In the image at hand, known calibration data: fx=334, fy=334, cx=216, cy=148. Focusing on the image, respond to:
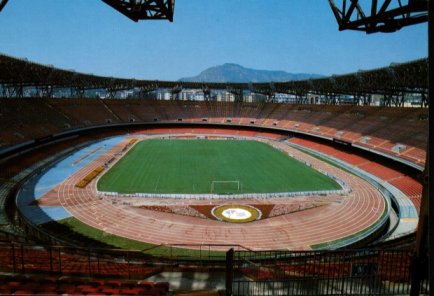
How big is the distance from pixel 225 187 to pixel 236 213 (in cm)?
667

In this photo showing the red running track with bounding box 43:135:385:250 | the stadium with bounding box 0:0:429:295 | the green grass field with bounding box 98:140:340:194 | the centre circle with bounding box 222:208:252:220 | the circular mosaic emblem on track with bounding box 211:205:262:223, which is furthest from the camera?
the green grass field with bounding box 98:140:340:194

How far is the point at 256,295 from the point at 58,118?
5401cm

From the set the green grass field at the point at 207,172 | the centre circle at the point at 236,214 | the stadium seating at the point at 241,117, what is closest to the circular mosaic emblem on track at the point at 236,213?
the centre circle at the point at 236,214

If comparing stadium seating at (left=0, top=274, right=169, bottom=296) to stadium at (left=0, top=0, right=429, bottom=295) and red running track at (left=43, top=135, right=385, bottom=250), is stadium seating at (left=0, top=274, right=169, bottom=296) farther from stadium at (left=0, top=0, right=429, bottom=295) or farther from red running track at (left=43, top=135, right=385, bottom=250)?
red running track at (left=43, top=135, right=385, bottom=250)

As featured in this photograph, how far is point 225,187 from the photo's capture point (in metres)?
31.5

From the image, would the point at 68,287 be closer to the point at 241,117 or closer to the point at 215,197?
the point at 215,197

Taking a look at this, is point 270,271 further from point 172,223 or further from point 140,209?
point 140,209

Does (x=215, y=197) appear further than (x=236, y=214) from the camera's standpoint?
Yes

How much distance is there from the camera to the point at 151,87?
85.1 meters

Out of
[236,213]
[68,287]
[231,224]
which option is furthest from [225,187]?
[68,287]

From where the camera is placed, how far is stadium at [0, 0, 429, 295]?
921cm

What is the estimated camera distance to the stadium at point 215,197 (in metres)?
9.21

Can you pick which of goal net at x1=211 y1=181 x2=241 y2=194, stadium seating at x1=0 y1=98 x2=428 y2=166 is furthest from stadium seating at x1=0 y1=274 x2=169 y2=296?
stadium seating at x1=0 y1=98 x2=428 y2=166

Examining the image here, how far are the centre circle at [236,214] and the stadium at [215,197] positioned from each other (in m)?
0.15
